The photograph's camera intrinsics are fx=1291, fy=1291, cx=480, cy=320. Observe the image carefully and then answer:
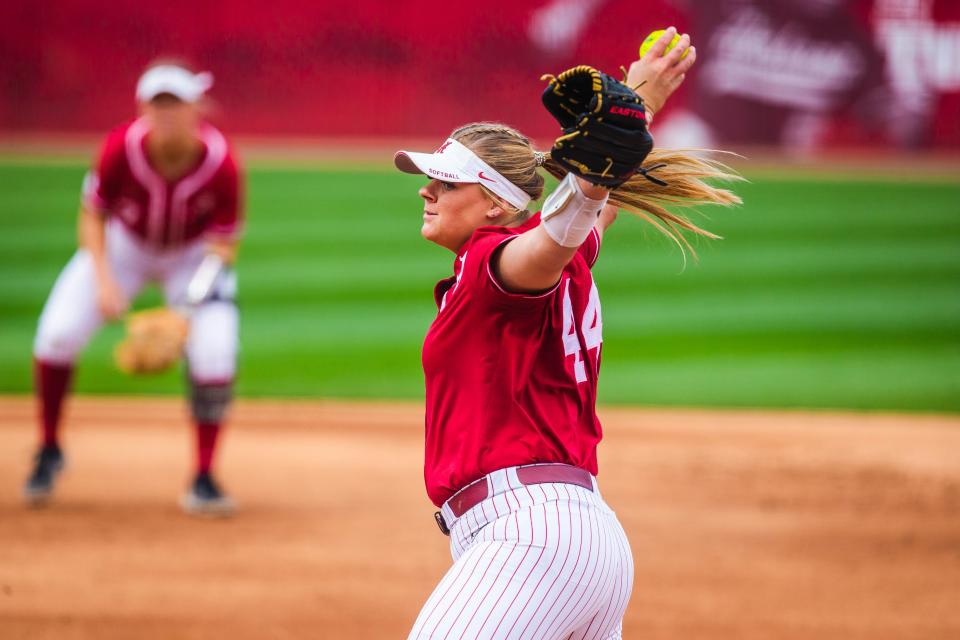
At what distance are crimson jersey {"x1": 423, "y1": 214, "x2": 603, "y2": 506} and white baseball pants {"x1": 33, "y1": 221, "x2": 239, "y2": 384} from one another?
119 inches

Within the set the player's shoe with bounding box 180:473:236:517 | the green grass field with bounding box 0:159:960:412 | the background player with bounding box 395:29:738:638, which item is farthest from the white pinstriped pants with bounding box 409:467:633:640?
the green grass field with bounding box 0:159:960:412

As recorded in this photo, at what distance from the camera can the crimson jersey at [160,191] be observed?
5.61 meters

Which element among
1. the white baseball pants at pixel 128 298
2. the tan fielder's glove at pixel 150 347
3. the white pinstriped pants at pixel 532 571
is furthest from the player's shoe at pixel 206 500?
the white pinstriped pants at pixel 532 571

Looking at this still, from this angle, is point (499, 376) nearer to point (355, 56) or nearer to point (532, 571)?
point (532, 571)

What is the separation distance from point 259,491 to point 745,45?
51.1ft

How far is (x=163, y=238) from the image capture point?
5.76m

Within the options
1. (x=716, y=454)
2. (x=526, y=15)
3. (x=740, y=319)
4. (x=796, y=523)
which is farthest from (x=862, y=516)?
(x=526, y=15)

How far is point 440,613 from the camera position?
2377 mm

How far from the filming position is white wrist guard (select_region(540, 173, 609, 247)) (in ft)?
7.34

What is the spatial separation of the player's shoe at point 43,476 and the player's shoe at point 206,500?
602 millimetres

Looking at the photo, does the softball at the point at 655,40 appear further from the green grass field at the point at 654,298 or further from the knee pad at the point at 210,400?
the knee pad at the point at 210,400

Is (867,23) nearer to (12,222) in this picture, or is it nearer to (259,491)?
(12,222)

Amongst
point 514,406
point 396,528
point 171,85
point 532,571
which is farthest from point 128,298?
point 532,571

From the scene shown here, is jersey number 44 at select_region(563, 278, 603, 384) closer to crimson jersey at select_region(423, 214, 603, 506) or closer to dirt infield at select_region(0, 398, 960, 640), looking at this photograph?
crimson jersey at select_region(423, 214, 603, 506)
